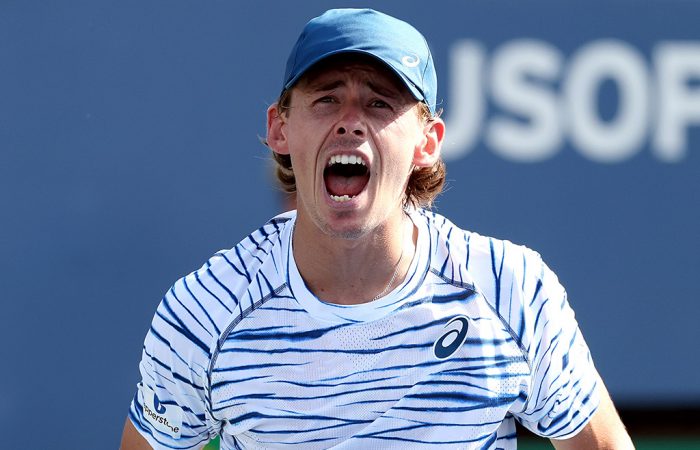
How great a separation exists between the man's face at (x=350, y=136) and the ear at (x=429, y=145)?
0.36 feet

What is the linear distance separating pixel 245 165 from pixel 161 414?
1640 mm

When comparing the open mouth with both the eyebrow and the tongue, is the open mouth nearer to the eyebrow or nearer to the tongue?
the tongue

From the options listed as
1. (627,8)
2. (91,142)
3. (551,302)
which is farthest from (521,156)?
(551,302)

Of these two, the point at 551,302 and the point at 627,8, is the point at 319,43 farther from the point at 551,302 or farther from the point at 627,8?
the point at 627,8

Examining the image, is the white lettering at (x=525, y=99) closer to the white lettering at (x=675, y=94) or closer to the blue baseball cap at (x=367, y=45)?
the white lettering at (x=675, y=94)

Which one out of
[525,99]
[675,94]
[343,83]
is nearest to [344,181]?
[343,83]

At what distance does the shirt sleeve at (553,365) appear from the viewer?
212cm

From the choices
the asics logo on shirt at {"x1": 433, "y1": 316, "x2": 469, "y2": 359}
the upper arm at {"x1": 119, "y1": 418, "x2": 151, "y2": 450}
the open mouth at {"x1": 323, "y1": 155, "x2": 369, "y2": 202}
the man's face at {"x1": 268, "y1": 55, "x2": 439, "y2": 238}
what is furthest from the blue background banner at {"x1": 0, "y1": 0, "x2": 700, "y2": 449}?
the asics logo on shirt at {"x1": 433, "y1": 316, "x2": 469, "y2": 359}

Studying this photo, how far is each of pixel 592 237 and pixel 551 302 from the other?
6.03 feet

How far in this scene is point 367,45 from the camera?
2.05 m

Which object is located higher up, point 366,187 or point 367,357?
point 366,187

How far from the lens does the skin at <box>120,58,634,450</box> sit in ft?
6.87

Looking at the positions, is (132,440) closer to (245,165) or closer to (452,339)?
(452,339)

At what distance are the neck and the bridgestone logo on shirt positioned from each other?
372 mm
